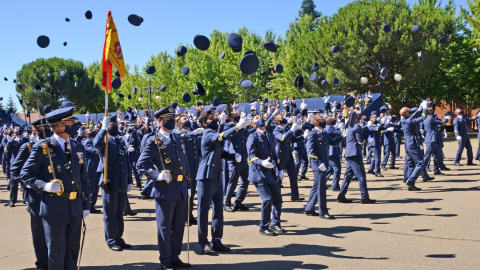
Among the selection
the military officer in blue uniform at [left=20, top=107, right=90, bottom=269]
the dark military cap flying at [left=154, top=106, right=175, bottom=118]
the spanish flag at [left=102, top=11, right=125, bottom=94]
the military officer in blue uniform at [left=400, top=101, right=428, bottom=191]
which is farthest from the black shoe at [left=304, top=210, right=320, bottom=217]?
the military officer in blue uniform at [left=20, top=107, right=90, bottom=269]

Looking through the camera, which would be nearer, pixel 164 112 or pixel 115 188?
pixel 164 112

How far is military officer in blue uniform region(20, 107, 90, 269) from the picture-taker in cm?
484

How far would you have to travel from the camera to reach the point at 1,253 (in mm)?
6992

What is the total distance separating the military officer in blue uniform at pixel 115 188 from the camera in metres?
7.16

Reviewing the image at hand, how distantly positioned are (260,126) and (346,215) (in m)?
2.55

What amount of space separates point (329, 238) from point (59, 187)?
437cm

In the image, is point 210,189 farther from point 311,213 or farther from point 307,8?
point 307,8

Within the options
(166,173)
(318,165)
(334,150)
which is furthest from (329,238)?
(334,150)

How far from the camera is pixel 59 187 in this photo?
4.81 meters

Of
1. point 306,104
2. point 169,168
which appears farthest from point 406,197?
point 306,104

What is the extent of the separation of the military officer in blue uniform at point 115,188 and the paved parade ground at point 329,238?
0.24 metres

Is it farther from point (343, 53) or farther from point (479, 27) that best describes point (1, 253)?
point (479, 27)

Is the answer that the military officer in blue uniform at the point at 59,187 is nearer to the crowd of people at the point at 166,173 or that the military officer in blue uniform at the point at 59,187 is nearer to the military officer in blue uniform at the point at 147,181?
the crowd of people at the point at 166,173

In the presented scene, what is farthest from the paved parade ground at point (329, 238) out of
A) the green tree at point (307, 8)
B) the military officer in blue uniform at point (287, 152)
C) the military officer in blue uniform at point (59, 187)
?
the green tree at point (307, 8)
